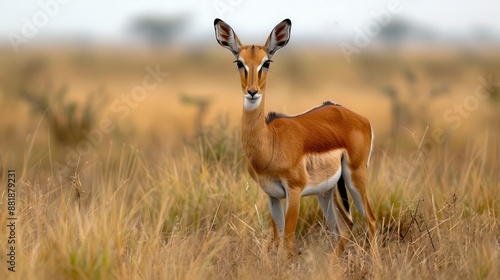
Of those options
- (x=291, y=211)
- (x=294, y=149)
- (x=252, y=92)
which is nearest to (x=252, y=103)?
(x=252, y=92)

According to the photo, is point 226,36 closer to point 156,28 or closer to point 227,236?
point 227,236

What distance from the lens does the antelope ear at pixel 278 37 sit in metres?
6.30

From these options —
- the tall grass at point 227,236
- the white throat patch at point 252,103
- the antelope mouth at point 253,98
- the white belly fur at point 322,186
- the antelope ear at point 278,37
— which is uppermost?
the antelope ear at point 278,37

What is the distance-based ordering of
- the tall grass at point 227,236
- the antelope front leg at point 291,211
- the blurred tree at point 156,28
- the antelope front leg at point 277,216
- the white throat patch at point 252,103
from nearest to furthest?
1. the tall grass at point 227,236
2. the white throat patch at point 252,103
3. the antelope front leg at point 291,211
4. the antelope front leg at point 277,216
5. the blurred tree at point 156,28

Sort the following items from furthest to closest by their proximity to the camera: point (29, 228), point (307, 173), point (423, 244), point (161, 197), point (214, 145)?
point (214, 145), point (161, 197), point (423, 244), point (307, 173), point (29, 228)

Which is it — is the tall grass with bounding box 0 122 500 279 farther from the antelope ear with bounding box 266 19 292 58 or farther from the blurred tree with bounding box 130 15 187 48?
the blurred tree with bounding box 130 15 187 48

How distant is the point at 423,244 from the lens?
6.90 m

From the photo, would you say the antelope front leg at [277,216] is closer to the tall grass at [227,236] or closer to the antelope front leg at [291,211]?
the tall grass at [227,236]

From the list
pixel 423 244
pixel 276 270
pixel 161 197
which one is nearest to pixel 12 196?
pixel 161 197

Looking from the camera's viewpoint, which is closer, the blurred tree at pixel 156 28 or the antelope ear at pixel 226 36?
the antelope ear at pixel 226 36

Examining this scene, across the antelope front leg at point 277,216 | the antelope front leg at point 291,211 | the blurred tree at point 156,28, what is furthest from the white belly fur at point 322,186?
the blurred tree at point 156,28

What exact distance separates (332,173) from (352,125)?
583mm

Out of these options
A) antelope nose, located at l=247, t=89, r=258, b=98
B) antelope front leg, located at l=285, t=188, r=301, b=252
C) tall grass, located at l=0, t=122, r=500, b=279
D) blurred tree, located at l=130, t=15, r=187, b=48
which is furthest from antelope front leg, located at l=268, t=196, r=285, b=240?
blurred tree, located at l=130, t=15, r=187, b=48

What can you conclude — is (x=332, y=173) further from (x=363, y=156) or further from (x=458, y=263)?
(x=458, y=263)
